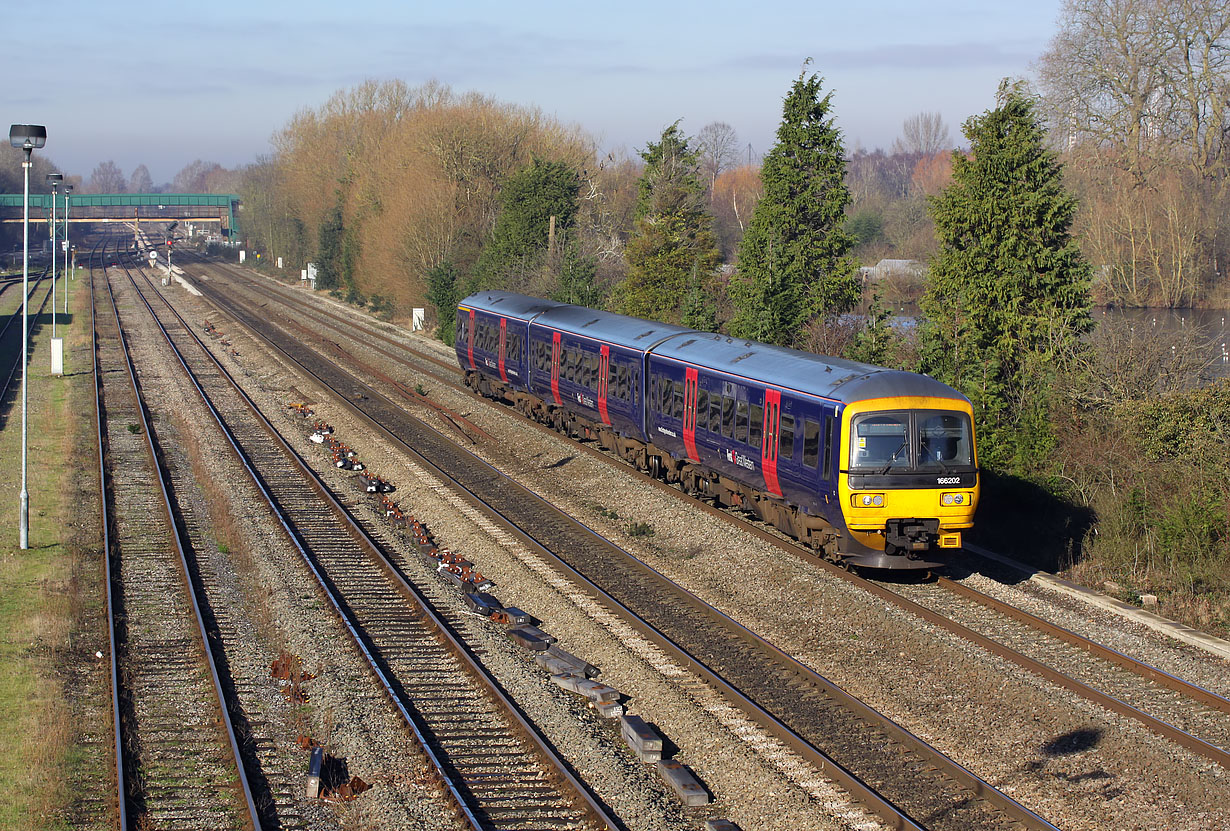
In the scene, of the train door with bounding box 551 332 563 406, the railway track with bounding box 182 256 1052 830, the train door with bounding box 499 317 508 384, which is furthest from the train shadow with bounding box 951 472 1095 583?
the train door with bounding box 499 317 508 384

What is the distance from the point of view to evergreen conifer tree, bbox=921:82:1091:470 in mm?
20547

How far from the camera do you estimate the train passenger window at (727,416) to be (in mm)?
17422

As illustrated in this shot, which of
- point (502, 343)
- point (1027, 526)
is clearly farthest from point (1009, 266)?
point (502, 343)

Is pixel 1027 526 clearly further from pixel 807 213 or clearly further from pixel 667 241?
pixel 667 241

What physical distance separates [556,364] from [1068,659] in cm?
1474

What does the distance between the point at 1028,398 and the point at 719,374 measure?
6089 mm

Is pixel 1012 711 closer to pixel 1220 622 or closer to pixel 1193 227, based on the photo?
pixel 1220 622

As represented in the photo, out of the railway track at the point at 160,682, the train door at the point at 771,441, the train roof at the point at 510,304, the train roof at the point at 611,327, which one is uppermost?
the train roof at the point at 510,304

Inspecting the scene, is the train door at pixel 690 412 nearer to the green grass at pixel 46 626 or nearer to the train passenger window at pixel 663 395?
the train passenger window at pixel 663 395

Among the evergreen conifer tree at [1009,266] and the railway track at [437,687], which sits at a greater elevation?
the evergreen conifer tree at [1009,266]

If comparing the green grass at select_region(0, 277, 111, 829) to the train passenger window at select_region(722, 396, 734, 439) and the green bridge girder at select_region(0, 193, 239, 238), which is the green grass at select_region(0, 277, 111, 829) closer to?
the train passenger window at select_region(722, 396, 734, 439)

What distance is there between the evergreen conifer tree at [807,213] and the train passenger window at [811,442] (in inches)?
591

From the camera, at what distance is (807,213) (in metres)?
30.9

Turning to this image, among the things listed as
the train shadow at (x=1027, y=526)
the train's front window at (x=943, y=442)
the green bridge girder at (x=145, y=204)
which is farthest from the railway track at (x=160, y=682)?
the green bridge girder at (x=145, y=204)
